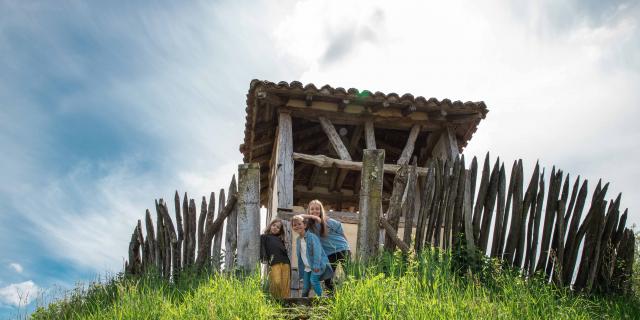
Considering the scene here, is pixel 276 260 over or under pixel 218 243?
under

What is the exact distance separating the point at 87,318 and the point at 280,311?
1.58 meters

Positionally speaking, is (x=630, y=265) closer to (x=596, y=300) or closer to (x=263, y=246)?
(x=596, y=300)

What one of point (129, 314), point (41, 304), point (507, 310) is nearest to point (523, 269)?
point (507, 310)

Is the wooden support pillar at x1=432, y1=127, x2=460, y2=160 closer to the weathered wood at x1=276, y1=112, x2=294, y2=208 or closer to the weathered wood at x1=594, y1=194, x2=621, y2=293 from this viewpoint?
the weathered wood at x1=276, y1=112, x2=294, y2=208

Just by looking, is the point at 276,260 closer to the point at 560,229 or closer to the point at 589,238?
the point at 560,229

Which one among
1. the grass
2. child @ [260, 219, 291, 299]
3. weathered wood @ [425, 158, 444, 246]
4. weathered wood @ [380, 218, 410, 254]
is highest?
weathered wood @ [425, 158, 444, 246]

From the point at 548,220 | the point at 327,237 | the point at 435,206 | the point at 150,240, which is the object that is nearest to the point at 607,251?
the point at 548,220

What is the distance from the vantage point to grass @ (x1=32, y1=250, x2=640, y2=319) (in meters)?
4.41

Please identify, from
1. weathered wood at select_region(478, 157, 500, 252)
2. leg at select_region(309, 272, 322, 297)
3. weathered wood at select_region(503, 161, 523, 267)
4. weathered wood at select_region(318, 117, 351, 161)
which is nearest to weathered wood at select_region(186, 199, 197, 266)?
leg at select_region(309, 272, 322, 297)

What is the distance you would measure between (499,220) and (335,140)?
4168mm

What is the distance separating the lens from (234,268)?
6.02 metres

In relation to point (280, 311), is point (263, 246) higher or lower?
higher

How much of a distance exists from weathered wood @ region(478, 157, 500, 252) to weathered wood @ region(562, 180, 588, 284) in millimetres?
857

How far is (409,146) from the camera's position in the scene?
402 inches
